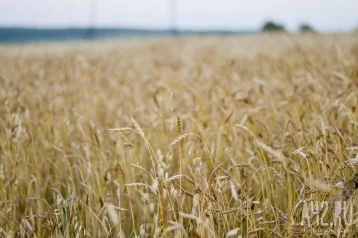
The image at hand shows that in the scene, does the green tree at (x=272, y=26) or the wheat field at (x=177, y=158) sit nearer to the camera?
the wheat field at (x=177, y=158)

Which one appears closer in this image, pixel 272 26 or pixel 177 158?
pixel 177 158

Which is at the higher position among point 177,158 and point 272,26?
point 272,26

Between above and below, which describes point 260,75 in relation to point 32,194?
above

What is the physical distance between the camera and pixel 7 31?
319 ft

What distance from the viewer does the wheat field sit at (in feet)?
3.78

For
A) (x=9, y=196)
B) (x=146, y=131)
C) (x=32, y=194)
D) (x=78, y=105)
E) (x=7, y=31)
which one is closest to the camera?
(x=9, y=196)

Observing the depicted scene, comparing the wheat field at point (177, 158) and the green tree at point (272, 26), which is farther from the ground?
the green tree at point (272, 26)

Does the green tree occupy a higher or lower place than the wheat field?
higher

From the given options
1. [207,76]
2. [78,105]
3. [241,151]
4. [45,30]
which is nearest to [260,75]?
[207,76]

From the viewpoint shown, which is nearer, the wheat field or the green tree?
the wheat field

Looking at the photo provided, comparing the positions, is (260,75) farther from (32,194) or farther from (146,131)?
(32,194)

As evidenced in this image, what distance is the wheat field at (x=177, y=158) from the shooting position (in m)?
1.15

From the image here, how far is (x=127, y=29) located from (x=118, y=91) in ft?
367

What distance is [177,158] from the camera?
209 cm
